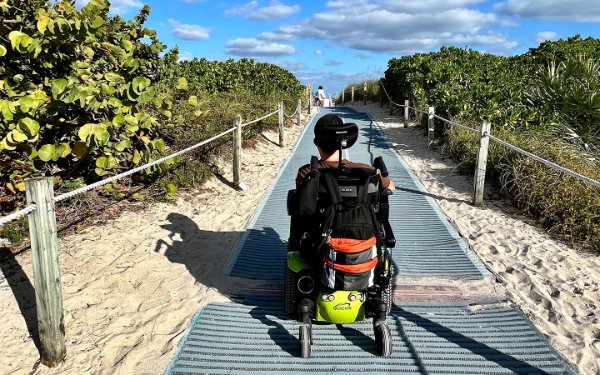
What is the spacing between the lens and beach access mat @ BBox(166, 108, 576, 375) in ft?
10.0

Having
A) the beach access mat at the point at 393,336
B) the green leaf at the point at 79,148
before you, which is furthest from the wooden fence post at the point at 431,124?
the green leaf at the point at 79,148

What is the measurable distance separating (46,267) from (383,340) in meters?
2.17

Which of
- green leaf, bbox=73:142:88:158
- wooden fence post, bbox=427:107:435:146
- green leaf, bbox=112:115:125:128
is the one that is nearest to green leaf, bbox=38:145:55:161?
green leaf, bbox=73:142:88:158

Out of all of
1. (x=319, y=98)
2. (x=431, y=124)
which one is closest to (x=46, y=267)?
(x=431, y=124)

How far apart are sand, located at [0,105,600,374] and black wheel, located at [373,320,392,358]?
1.16 metres

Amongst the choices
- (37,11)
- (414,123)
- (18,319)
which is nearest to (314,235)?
(18,319)

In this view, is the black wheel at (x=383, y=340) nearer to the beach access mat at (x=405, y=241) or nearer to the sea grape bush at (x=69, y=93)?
the beach access mat at (x=405, y=241)

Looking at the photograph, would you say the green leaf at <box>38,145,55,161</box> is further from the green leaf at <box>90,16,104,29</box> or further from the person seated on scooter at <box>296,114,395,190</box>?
the person seated on scooter at <box>296,114,395,190</box>

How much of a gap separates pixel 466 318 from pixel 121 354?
256cm

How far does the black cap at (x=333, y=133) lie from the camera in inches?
121

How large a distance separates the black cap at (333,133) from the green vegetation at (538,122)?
3.40 meters

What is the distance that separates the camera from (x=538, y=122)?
9328 millimetres

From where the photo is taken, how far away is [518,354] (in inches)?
124

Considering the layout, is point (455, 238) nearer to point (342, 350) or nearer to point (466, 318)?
point (466, 318)
